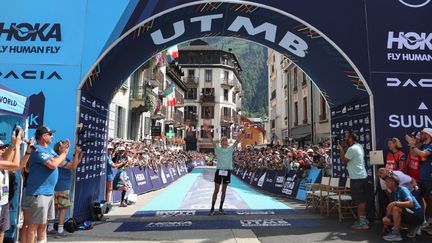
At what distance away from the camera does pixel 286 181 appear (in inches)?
507

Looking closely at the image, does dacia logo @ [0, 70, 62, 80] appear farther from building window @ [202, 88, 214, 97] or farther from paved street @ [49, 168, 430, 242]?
building window @ [202, 88, 214, 97]

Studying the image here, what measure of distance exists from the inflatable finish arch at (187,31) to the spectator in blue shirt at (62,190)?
0.55 metres

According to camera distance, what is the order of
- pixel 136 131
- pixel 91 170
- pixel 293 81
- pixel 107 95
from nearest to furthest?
pixel 91 170 < pixel 107 95 < pixel 136 131 < pixel 293 81

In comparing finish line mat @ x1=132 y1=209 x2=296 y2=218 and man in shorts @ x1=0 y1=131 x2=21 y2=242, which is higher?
man in shorts @ x1=0 y1=131 x2=21 y2=242

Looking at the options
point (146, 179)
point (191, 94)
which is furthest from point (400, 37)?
point (191, 94)

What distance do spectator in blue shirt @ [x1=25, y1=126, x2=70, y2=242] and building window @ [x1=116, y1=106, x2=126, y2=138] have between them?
16.6 meters

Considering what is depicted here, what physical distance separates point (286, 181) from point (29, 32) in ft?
31.3

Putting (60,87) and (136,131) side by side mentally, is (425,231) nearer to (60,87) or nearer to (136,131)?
(60,87)

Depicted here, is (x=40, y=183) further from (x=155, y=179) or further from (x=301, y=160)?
(x=155, y=179)

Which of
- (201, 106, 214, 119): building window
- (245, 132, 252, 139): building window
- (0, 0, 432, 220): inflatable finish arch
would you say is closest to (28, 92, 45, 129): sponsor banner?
(0, 0, 432, 220): inflatable finish arch

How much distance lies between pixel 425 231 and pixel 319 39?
447 cm

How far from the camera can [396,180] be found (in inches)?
240

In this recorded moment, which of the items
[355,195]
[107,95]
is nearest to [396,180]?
[355,195]

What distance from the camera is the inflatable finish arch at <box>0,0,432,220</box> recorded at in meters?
7.20
